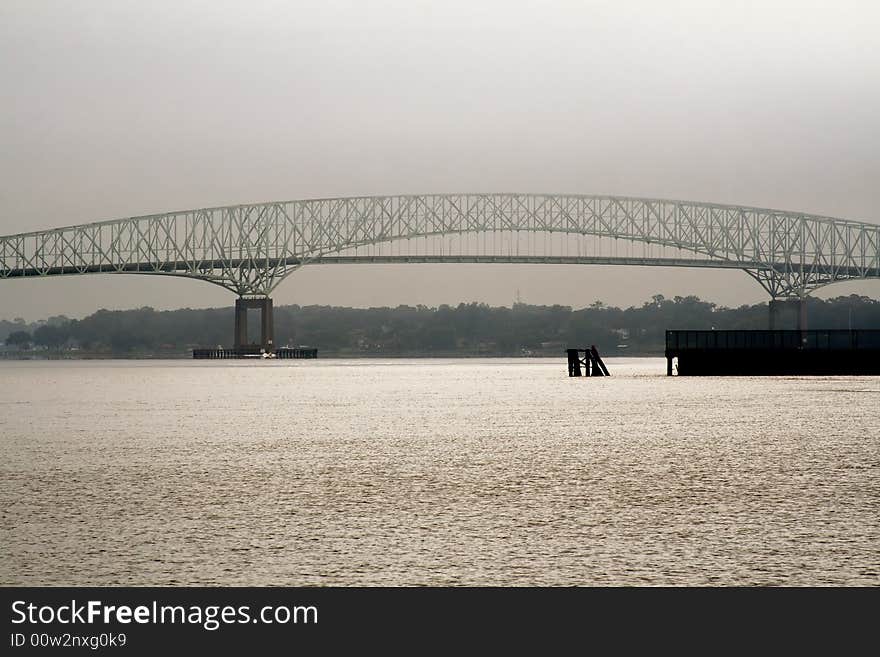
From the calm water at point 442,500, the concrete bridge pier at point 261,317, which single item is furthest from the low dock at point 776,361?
the concrete bridge pier at point 261,317

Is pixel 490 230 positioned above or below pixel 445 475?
above

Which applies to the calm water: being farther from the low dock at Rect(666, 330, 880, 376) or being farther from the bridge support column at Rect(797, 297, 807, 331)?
the bridge support column at Rect(797, 297, 807, 331)

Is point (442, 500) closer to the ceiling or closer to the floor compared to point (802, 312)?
closer to the floor

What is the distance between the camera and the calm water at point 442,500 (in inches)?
328

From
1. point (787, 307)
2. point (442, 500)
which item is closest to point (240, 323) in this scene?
point (787, 307)

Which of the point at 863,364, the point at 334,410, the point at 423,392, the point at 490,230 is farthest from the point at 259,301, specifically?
the point at 334,410

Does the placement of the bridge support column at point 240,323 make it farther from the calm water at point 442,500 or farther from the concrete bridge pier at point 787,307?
the calm water at point 442,500

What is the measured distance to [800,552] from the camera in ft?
28.8

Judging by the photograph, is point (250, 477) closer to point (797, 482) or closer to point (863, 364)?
point (797, 482)

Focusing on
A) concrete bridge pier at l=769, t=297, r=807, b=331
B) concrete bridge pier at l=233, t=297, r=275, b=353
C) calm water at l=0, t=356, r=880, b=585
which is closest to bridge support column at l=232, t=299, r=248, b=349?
concrete bridge pier at l=233, t=297, r=275, b=353

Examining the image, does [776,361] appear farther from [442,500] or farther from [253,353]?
[253,353]

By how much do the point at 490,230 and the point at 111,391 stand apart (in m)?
115

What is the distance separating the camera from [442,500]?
454 inches

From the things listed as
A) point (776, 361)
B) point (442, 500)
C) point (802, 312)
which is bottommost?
point (442, 500)
